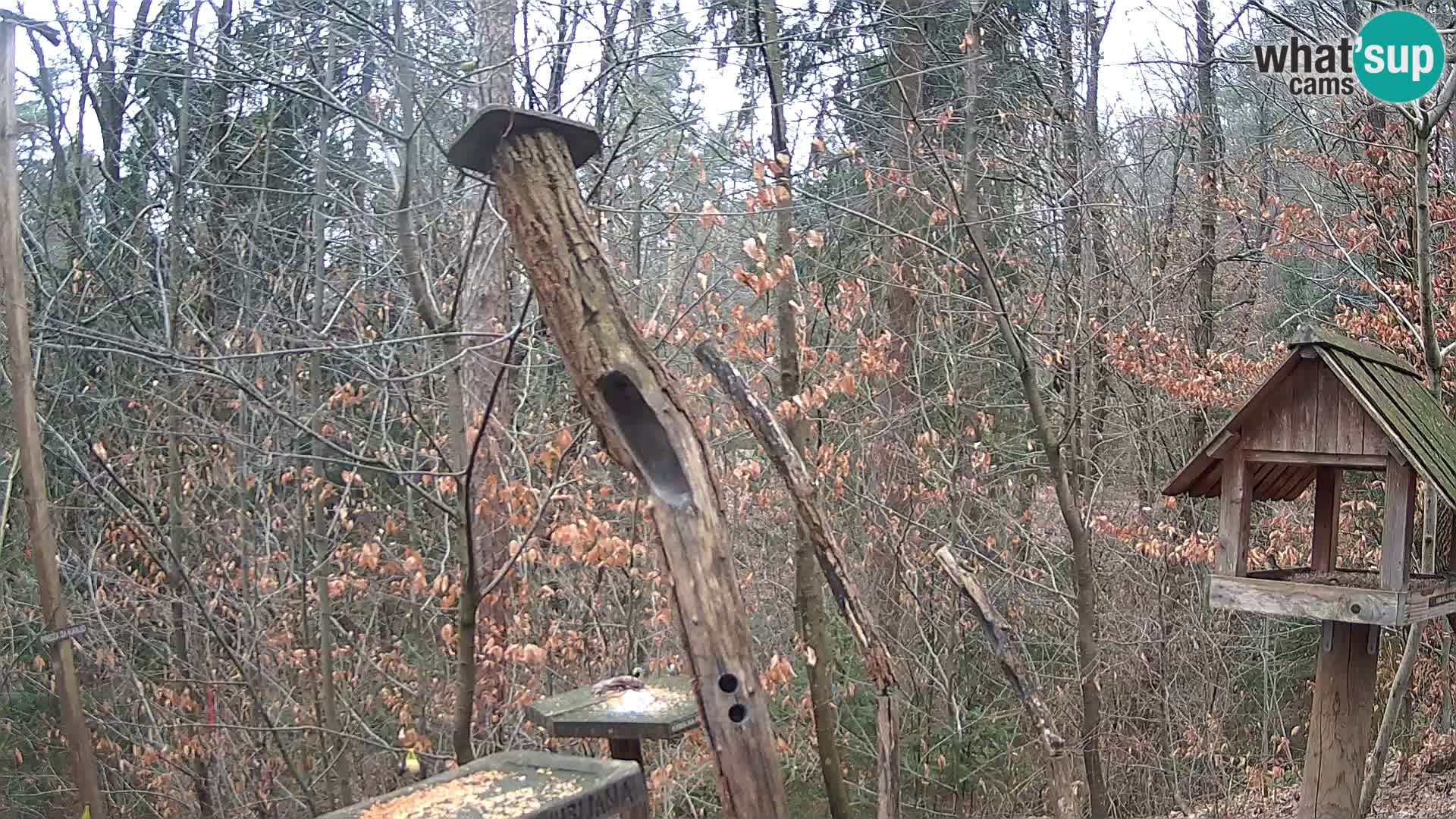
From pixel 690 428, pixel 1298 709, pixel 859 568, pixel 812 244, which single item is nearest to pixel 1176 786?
pixel 1298 709

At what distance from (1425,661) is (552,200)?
26.1 feet

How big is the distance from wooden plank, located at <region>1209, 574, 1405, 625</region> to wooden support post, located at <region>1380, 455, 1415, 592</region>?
0.19 ft

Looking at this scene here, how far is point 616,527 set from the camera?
690 centimetres

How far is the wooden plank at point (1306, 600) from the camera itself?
11.3 feet

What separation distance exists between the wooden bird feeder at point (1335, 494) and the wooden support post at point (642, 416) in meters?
1.73

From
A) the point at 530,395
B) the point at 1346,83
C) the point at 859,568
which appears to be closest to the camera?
the point at 1346,83

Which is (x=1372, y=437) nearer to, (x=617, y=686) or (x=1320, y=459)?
(x=1320, y=459)

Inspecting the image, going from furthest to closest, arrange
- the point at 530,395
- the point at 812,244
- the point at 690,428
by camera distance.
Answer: the point at 530,395 → the point at 812,244 → the point at 690,428

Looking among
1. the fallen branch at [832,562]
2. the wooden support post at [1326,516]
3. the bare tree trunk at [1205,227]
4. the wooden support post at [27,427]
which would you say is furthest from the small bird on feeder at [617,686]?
the bare tree trunk at [1205,227]

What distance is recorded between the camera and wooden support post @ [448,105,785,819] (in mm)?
3127

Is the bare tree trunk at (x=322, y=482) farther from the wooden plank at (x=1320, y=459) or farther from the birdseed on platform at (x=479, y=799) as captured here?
the wooden plank at (x=1320, y=459)

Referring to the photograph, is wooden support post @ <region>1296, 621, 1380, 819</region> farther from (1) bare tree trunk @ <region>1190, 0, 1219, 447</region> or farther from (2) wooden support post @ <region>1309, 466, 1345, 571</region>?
(1) bare tree trunk @ <region>1190, 0, 1219, 447</region>

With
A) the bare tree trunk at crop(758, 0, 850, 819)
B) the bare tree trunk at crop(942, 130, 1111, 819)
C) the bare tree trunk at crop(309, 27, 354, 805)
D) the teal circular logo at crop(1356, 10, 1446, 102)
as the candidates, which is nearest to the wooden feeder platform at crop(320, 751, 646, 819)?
the bare tree trunk at crop(309, 27, 354, 805)

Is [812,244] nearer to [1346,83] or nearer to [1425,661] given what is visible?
[1346,83]
